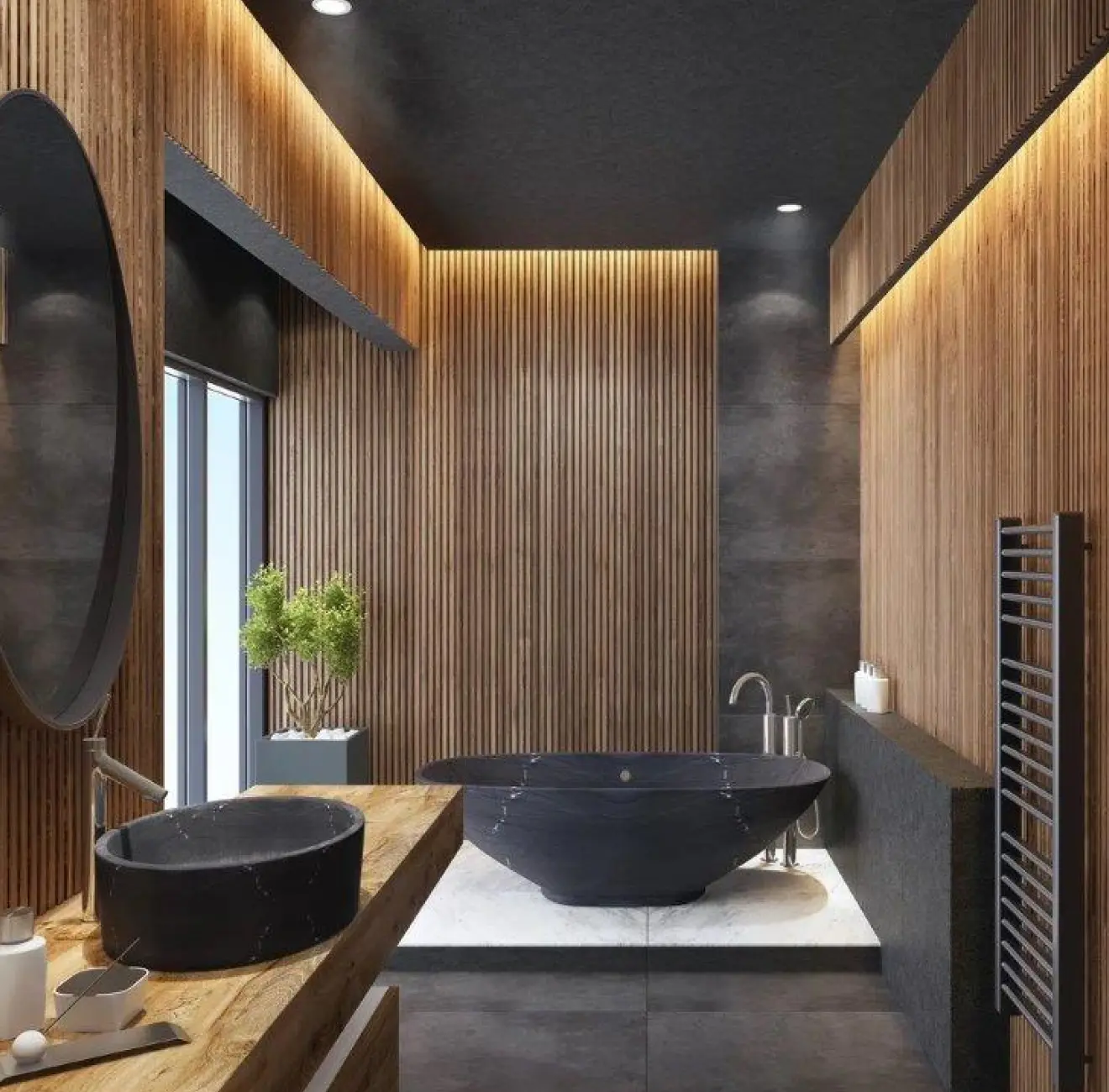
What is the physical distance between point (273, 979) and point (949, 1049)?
2.34 m

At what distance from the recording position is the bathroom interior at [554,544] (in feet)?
6.99

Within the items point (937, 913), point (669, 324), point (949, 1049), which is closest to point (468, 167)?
point (669, 324)

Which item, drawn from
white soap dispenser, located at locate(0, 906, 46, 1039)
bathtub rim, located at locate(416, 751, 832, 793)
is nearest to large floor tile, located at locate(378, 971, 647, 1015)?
bathtub rim, located at locate(416, 751, 832, 793)

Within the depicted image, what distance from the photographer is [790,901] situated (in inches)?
192

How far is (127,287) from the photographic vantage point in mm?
2484

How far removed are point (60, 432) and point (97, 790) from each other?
0.63m

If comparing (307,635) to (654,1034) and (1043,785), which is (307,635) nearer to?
(654,1034)

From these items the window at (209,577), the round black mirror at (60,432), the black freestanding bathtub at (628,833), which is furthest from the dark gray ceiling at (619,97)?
the black freestanding bathtub at (628,833)

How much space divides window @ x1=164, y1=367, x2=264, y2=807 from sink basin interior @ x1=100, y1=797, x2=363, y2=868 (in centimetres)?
268

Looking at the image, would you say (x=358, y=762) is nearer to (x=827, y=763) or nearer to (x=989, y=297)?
(x=827, y=763)

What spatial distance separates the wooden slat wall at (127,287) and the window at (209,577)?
8.18ft

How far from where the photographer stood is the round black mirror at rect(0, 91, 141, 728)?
202 cm

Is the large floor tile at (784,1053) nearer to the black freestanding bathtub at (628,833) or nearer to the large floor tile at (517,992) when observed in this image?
the large floor tile at (517,992)

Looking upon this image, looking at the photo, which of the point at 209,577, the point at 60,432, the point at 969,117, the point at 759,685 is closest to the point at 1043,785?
the point at 969,117
